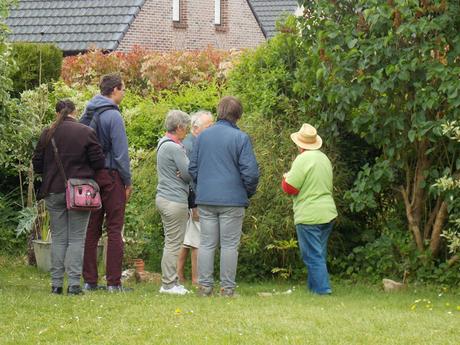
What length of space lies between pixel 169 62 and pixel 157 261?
7.17 metres

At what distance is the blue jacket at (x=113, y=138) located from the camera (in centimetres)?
1143

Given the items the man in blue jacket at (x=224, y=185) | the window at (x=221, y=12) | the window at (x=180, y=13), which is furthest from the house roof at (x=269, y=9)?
the man in blue jacket at (x=224, y=185)

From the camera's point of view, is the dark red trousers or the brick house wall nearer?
the dark red trousers

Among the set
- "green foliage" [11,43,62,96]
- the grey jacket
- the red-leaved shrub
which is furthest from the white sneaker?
the red-leaved shrub

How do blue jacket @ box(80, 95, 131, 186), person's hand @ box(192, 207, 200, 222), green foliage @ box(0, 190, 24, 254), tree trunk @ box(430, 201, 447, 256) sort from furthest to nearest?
green foliage @ box(0, 190, 24, 254), person's hand @ box(192, 207, 200, 222), tree trunk @ box(430, 201, 447, 256), blue jacket @ box(80, 95, 131, 186)

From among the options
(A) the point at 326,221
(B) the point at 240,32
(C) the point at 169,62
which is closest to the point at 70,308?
(A) the point at 326,221

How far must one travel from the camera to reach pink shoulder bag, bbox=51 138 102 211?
1100cm

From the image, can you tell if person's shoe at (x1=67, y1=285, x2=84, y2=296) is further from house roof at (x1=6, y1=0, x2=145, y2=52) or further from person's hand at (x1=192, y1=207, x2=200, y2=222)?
house roof at (x1=6, y1=0, x2=145, y2=52)

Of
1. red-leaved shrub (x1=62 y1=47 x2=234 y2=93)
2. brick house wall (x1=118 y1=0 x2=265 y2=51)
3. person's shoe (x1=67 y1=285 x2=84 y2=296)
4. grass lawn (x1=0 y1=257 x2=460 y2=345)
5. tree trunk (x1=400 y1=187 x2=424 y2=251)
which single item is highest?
brick house wall (x1=118 y1=0 x2=265 y2=51)

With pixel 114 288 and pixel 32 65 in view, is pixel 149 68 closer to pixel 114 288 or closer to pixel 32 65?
pixel 32 65

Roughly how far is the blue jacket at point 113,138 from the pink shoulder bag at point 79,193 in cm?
39

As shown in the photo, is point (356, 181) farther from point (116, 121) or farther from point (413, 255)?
point (116, 121)

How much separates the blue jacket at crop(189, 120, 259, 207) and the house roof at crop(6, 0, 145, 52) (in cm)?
1823

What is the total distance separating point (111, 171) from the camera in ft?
37.7
